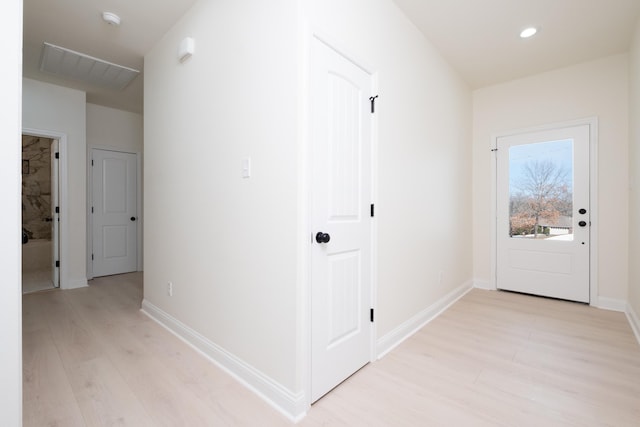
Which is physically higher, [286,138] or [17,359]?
[286,138]

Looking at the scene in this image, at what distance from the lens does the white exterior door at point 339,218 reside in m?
1.67

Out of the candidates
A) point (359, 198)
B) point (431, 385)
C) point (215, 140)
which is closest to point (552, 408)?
point (431, 385)

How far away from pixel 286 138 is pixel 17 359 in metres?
1.38

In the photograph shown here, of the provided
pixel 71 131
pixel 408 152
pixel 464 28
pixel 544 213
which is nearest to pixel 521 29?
pixel 464 28

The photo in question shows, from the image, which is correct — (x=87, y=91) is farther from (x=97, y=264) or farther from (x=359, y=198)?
(x=359, y=198)

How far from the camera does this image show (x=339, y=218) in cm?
183

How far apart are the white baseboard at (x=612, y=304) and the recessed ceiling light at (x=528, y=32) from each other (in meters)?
2.86

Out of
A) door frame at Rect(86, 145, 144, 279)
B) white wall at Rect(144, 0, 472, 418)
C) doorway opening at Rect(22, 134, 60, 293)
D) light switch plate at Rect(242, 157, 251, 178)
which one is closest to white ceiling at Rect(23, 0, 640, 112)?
white wall at Rect(144, 0, 472, 418)

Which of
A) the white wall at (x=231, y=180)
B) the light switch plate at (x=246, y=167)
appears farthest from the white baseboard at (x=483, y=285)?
the light switch plate at (x=246, y=167)

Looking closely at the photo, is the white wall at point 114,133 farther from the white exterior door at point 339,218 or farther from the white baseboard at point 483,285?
the white baseboard at point 483,285

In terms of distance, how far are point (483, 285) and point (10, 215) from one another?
14.9ft

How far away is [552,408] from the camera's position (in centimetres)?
162

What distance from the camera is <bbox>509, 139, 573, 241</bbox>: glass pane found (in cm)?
350

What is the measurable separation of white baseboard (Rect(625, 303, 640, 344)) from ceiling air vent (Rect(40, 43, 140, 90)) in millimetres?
5462
